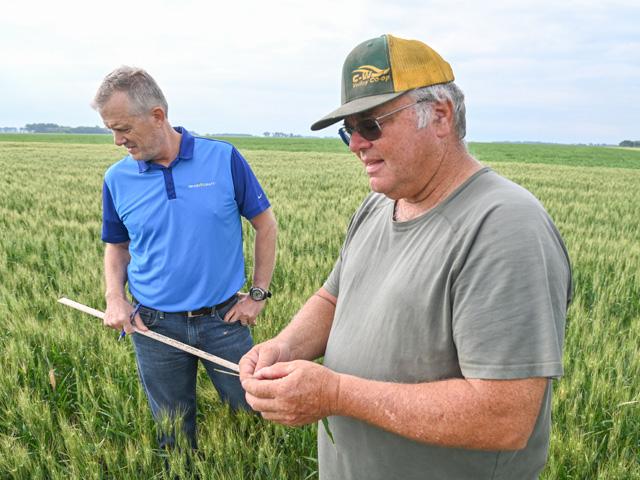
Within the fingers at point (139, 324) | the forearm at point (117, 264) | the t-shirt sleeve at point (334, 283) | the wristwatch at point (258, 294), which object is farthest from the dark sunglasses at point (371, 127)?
the forearm at point (117, 264)

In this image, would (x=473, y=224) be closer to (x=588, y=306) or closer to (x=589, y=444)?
(x=589, y=444)

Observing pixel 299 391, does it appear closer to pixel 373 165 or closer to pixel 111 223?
pixel 373 165

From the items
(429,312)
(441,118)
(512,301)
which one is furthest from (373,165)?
(512,301)

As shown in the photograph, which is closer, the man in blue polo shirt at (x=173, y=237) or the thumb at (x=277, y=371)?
the thumb at (x=277, y=371)

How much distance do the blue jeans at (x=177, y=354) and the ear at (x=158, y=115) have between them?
89 cm

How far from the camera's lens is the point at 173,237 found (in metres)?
2.26

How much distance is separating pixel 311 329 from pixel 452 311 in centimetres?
69

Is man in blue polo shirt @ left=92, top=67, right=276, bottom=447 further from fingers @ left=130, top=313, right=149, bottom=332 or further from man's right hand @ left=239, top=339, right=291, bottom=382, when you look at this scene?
man's right hand @ left=239, top=339, right=291, bottom=382

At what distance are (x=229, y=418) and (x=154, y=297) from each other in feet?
2.45

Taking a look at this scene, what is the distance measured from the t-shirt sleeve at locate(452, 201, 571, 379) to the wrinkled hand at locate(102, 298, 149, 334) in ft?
5.60

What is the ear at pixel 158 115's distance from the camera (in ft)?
7.27

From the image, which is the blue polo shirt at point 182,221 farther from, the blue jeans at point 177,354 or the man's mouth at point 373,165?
the man's mouth at point 373,165

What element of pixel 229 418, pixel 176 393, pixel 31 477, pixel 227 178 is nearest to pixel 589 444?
pixel 229 418

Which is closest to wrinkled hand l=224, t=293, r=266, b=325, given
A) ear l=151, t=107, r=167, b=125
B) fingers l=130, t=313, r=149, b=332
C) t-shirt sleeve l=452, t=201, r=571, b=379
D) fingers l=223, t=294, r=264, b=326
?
fingers l=223, t=294, r=264, b=326
